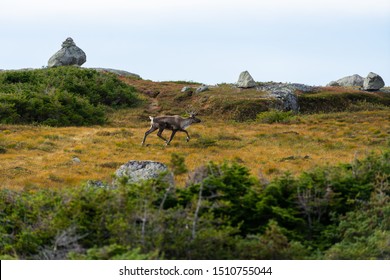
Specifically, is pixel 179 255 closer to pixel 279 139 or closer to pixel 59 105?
pixel 279 139

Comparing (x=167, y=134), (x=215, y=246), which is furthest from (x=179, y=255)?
(x=167, y=134)

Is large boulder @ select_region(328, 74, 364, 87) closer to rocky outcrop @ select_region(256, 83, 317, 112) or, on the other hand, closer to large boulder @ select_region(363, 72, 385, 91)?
large boulder @ select_region(363, 72, 385, 91)

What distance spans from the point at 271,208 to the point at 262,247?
1813 mm

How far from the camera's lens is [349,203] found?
12195mm

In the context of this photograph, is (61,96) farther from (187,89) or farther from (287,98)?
(287,98)

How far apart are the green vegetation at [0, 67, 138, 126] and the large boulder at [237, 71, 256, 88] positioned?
969 cm

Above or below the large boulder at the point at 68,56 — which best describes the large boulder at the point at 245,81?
below

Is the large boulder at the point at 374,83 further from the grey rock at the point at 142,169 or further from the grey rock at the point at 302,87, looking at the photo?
the grey rock at the point at 142,169

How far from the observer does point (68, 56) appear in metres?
65.9

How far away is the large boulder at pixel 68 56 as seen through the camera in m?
65.2

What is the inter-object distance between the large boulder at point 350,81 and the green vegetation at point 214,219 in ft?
206

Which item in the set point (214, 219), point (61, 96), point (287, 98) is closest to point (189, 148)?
point (214, 219)

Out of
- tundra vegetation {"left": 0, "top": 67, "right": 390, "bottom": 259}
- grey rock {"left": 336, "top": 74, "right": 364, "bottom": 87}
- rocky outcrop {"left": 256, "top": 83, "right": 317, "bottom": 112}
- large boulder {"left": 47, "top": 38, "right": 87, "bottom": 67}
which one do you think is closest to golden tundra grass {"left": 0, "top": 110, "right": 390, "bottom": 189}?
tundra vegetation {"left": 0, "top": 67, "right": 390, "bottom": 259}

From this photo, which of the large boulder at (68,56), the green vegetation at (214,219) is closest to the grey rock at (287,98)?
the large boulder at (68,56)
